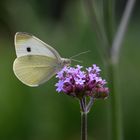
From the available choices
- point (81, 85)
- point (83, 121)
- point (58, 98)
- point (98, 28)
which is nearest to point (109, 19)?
point (98, 28)

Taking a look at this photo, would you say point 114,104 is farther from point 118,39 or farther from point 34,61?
point 34,61

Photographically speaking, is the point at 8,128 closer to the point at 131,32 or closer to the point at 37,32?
the point at 37,32

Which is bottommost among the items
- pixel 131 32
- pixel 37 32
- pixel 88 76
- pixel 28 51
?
pixel 88 76

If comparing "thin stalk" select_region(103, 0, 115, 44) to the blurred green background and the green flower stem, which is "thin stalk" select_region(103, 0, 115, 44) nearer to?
the green flower stem

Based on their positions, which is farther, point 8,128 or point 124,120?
point 124,120

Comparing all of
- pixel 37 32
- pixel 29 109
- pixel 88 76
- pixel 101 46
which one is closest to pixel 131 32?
pixel 37 32

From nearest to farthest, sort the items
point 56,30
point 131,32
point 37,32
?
1. point 37,32
2. point 56,30
3. point 131,32

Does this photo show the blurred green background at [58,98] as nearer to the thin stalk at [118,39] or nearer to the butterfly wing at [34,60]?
the thin stalk at [118,39]
